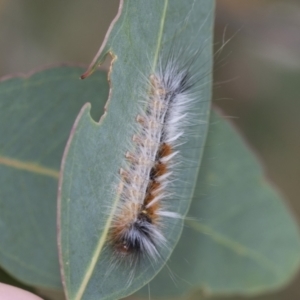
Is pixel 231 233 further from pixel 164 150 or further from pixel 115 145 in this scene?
pixel 115 145

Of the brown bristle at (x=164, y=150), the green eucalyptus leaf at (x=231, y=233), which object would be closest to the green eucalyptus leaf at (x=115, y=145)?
the brown bristle at (x=164, y=150)

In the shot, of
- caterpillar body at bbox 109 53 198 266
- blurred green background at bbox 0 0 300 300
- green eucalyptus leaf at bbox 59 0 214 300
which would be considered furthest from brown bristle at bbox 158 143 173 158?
blurred green background at bbox 0 0 300 300

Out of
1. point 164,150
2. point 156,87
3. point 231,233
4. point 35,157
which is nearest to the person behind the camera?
point 156,87

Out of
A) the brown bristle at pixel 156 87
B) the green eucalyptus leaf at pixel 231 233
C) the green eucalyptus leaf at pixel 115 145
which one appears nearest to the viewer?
the green eucalyptus leaf at pixel 115 145

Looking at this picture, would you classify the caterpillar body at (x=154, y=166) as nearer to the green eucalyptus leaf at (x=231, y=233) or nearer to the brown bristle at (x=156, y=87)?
the brown bristle at (x=156, y=87)

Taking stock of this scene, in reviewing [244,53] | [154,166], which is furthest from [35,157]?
[244,53]

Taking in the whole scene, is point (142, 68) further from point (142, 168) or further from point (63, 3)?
point (63, 3)

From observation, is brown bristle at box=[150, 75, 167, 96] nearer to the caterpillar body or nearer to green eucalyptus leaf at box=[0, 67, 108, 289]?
the caterpillar body
